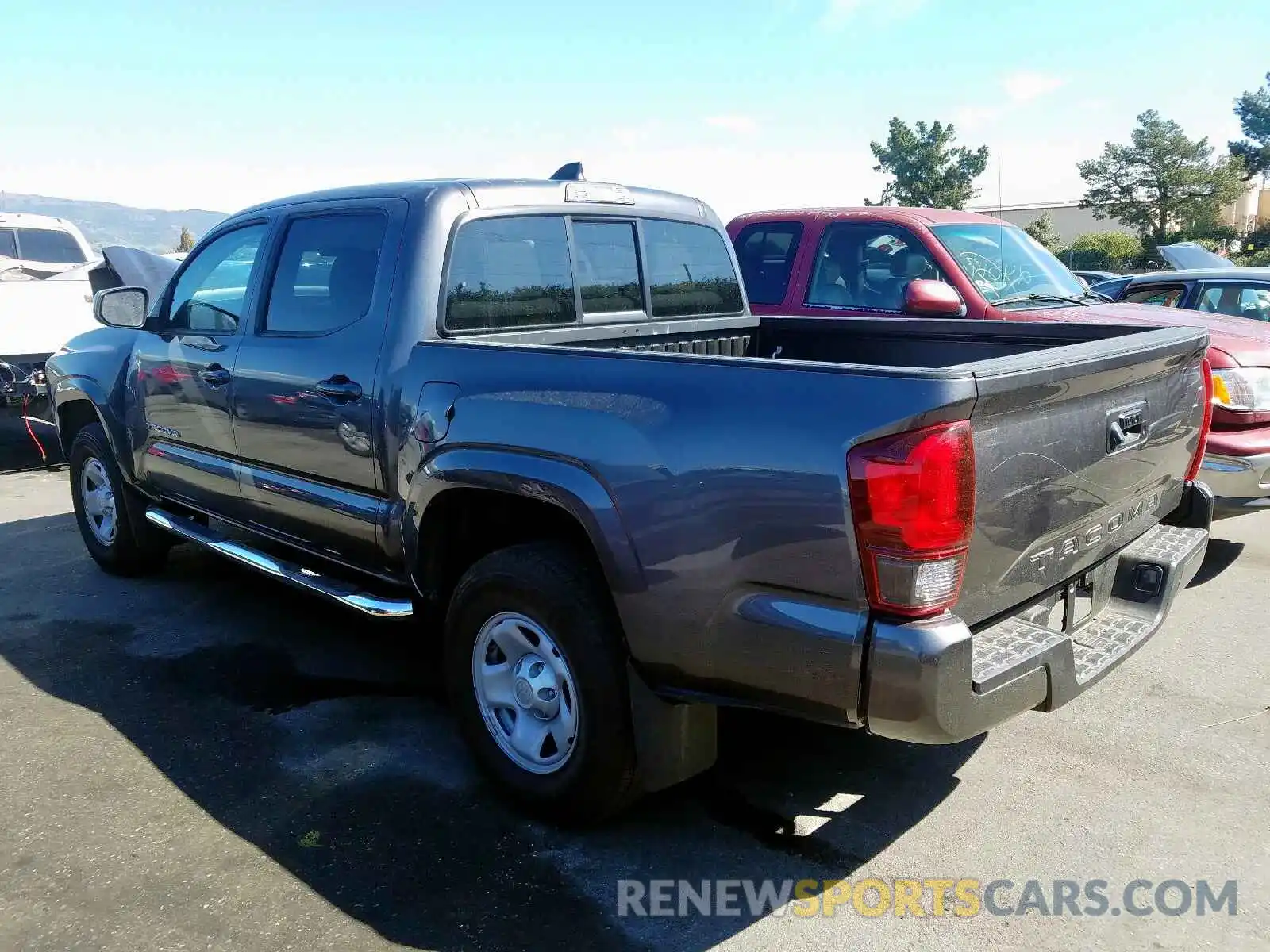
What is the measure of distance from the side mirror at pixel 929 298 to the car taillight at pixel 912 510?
3.72 m

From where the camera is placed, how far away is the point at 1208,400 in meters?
3.60

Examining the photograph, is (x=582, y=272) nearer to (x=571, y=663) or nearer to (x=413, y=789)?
(x=571, y=663)

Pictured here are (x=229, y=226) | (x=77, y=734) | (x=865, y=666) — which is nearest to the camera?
(x=865, y=666)

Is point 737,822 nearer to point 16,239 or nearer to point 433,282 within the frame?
point 433,282

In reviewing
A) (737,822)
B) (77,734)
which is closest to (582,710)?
(737,822)

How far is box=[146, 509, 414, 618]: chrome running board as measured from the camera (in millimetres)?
3654

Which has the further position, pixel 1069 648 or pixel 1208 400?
pixel 1208 400

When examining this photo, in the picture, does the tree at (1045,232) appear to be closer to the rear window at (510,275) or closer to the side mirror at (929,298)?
the side mirror at (929,298)

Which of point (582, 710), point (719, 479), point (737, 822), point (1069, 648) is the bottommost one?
point (737, 822)

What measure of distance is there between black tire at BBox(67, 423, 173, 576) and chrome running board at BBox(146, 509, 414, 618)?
32 centimetres

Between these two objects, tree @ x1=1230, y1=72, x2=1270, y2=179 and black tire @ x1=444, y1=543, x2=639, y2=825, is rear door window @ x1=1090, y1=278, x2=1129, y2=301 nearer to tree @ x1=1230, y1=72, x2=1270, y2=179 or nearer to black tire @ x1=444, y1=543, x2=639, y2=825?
black tire @ x1=444, y1=543, x2=639, y2=825

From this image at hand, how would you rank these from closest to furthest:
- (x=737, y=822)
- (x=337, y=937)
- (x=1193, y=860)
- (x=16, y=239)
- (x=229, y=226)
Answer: (x=337, y=937) → (x=1193, y=860) → (x=737, y=822) → (x=229, y=226) → (x=16, y=239)

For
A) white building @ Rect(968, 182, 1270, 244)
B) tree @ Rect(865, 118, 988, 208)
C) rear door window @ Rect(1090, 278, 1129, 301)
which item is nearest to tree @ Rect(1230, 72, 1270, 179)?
white building @ Rect(968, 182, 1270, 244)

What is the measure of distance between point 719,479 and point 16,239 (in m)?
12.5
